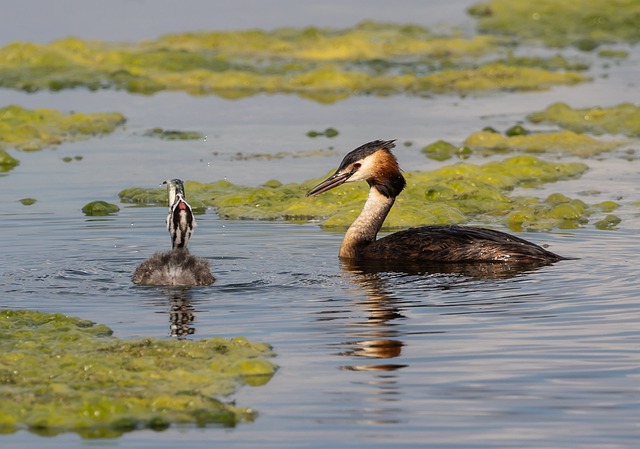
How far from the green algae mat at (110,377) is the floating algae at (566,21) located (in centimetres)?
2416

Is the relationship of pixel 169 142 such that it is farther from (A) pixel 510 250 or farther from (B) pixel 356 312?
(B) pixel 356 312

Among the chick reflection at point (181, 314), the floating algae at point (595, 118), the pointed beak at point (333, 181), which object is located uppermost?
the floating algae at point (595, 118)

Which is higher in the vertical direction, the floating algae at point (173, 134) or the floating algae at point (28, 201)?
the floating algae at point (173, 134)

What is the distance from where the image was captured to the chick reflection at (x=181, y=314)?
1034 centimetres

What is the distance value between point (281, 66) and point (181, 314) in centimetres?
1815

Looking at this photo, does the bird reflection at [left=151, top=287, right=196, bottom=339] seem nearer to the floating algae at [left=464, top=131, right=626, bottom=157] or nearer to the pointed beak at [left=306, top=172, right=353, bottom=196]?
the pointed beak at [left=306, top=172, right=353, bottom=196]

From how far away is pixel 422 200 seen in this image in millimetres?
16828

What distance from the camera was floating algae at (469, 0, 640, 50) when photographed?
33.6m

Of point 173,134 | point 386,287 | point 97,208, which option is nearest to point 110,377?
point 386,287

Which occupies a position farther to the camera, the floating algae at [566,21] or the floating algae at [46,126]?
the floating algae at [566,21]

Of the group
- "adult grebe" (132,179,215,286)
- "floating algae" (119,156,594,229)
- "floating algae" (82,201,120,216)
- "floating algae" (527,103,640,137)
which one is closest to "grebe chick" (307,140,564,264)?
"floating algae" (119,156,594,229)

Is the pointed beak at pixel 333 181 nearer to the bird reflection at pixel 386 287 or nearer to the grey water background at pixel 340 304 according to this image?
the grey water background at pixel 340 304

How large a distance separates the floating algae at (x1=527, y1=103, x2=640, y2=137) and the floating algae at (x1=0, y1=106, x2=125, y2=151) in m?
7.01

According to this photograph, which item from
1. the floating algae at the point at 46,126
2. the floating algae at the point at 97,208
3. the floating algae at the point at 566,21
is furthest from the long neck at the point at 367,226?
the floating algae at the point at 566,21
